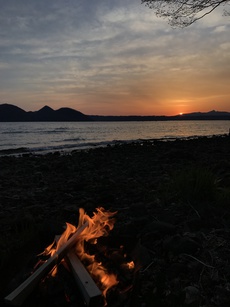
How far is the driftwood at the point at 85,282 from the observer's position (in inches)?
107

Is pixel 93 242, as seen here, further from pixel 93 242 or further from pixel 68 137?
pixel 68 137

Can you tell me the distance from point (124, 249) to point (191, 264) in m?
0.94

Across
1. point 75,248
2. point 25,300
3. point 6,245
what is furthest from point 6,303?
point 6,245

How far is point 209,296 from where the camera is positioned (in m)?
3.11

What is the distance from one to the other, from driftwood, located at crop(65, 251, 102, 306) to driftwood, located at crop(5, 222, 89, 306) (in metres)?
0.12

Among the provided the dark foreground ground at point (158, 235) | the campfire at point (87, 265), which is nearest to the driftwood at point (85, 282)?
the campfire at point (87, 265)

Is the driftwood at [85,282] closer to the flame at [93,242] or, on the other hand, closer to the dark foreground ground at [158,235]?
the flame at [93,242]

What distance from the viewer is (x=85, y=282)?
2912 mm

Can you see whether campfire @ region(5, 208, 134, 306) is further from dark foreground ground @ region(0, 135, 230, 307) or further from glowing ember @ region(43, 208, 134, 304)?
dark foreground ground @ region(0, 135, 230, 307)

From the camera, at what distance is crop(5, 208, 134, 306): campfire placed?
2844 mm

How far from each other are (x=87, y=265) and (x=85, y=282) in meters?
0.54

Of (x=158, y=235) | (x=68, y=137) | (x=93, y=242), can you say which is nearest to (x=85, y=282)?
(x=93, y=242)

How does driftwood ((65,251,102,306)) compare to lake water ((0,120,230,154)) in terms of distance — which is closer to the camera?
driftwood ((65,251,102,306))

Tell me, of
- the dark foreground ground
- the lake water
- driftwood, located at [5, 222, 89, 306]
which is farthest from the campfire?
the lake water
